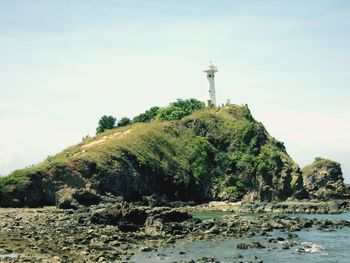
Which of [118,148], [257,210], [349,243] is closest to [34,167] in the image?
[118,148]

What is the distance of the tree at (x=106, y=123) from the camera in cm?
13425

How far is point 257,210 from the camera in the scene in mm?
88062

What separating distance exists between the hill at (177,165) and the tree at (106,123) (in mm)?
11307

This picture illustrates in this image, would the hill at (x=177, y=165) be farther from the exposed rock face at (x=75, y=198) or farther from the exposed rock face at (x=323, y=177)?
the exposed rock face at (x=323, y=177)

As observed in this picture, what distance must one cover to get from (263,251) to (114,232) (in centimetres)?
1544

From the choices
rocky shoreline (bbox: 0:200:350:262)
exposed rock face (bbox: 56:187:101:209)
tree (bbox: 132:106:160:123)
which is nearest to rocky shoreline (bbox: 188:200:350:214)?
exposed rock face (bbox: 56:187:101:209)

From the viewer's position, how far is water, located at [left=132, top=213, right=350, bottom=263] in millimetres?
40812

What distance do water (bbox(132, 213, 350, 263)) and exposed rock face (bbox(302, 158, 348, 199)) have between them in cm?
7145

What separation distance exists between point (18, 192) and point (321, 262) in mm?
55818

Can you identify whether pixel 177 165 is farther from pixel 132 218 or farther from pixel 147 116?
pixel 132 218

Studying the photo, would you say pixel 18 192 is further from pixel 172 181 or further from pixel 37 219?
pixel 172 181

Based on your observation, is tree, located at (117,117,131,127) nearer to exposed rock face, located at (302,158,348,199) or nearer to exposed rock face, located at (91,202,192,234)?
exposed rock face, located at (302,158,348,199)

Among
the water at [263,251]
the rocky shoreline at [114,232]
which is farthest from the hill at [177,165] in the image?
the water at [263,251]

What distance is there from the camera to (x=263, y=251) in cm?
4466
